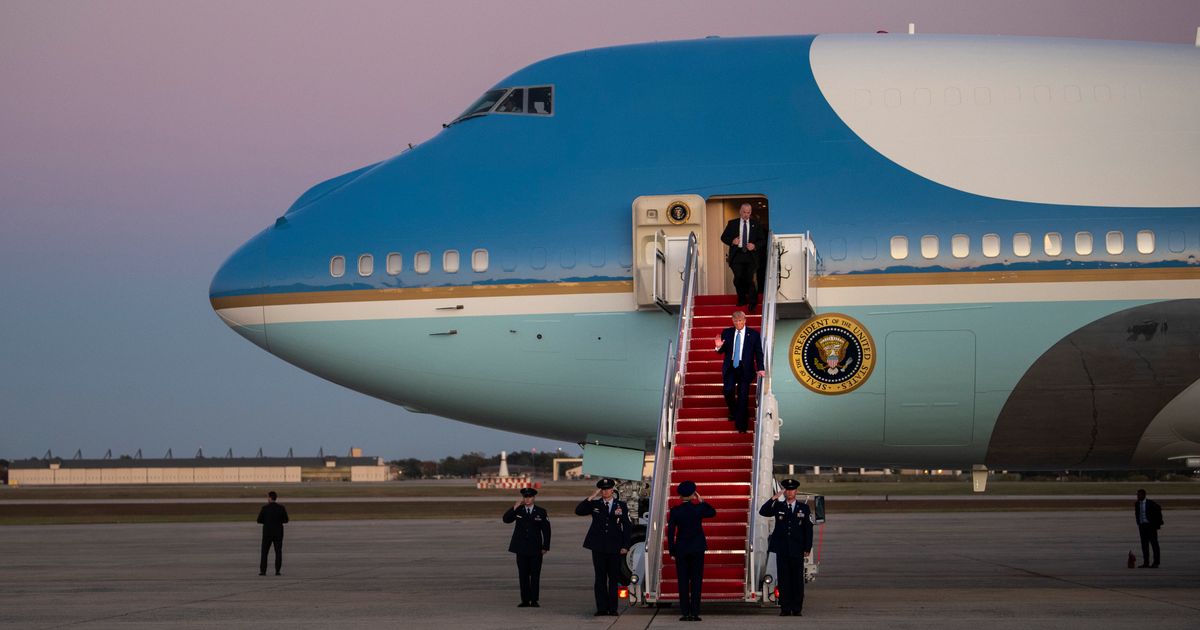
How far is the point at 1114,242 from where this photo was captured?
17.9 m

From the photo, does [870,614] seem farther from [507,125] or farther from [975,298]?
[507,125]

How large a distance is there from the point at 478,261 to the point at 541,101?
2987 mm

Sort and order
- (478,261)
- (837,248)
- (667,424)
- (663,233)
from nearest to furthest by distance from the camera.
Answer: (667,424)
(837,248)
(663,233)
(478,261)

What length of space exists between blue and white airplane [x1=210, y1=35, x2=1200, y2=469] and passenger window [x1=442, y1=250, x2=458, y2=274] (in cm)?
5

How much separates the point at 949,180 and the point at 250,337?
1073 centimetres

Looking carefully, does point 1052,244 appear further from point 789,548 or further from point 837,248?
point 789,548

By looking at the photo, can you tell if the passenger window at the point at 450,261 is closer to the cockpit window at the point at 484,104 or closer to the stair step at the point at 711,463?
the cockpit window at the point at 484,104

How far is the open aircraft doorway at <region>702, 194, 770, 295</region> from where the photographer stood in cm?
1883

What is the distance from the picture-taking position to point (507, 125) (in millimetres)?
20344

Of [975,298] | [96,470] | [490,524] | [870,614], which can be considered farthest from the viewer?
[96,470]

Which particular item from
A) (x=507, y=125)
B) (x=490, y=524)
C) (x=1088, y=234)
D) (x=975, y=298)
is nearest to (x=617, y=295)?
(x=507, y=125)

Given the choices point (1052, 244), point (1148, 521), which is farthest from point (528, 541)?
point (1148, 521)

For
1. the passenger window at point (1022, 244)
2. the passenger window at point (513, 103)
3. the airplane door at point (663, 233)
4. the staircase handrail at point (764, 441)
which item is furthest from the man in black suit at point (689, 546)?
the passenger window at point (513, 103)

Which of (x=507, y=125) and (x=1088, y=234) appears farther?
(x=507, y=125)
